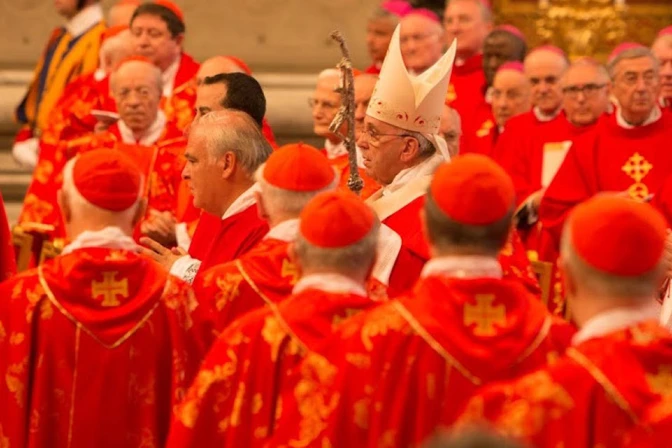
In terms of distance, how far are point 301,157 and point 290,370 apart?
76 centimetres

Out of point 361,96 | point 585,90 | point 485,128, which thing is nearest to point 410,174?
point 361,96

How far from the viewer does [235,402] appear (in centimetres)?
416

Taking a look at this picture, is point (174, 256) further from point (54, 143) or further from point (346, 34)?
point (346, 34)

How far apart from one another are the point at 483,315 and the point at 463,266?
0.11m

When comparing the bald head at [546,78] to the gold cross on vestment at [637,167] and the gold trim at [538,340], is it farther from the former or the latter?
the gold trim at [538,340]

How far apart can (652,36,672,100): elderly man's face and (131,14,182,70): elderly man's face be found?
228 centimetres

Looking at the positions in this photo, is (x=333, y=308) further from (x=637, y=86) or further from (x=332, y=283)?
(x=637, y=86)

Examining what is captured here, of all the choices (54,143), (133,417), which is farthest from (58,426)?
(54,143)

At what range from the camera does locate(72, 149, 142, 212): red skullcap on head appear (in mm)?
4402

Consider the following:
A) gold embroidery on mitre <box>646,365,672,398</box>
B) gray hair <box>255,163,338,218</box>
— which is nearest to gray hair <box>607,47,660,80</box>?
gray hair <box>255,163,338,218</box>

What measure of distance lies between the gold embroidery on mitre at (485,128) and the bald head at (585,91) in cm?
62

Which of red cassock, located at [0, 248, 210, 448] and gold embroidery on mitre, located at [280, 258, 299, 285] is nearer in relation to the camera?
red cassock, located at [0, 248, 210, 448]

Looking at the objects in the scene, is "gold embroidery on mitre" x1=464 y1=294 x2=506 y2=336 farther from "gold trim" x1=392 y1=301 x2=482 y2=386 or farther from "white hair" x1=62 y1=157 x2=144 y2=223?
"white hair" x1=62 y1=157 x2=144 y2=223

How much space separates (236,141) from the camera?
547 centimetres
